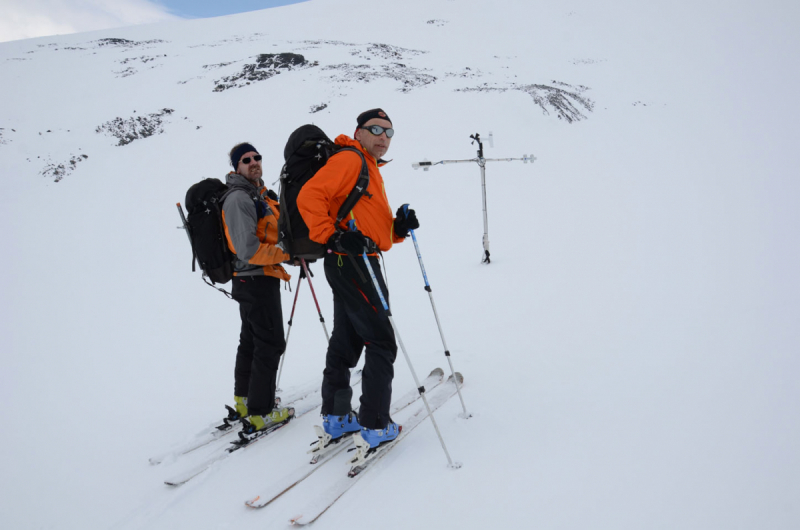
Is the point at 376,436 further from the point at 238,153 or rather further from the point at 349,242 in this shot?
the point at 238,153

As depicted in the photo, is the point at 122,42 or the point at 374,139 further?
the point at 122,42

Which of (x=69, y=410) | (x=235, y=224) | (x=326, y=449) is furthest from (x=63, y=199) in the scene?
(x=326, y=449)

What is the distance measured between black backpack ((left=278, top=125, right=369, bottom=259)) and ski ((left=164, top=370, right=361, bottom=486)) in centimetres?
175

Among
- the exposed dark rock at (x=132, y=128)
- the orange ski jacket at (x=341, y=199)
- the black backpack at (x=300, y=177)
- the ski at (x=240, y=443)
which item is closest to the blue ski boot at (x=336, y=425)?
the ski at (x=240, y=443)

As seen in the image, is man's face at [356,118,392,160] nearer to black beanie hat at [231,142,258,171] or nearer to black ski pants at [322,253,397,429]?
black ski pants at [322,253,397,429]

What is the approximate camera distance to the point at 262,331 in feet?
13.0

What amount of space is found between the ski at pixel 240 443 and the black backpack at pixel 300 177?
175 cm

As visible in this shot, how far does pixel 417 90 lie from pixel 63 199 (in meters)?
16.1

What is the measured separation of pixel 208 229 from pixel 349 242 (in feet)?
4.83

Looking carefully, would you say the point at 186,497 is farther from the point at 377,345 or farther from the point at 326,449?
the point at 377,345

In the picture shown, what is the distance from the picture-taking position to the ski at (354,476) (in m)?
2.77

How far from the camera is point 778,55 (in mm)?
24641

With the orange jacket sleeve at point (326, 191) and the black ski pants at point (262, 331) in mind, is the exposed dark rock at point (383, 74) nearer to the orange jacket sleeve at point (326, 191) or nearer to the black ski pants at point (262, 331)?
the black ski pants at point (262, 331)

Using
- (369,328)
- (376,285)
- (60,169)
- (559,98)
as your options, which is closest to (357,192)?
(376,285)
